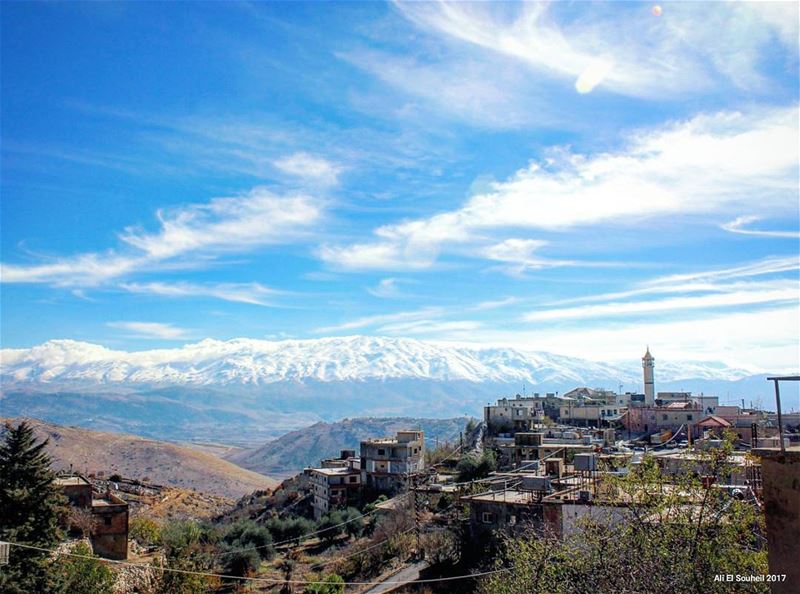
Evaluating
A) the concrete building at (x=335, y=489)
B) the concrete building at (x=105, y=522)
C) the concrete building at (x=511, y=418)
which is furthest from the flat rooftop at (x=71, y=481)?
the concrete building at (x=511, y=418)

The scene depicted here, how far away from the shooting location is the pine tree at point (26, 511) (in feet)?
70.6

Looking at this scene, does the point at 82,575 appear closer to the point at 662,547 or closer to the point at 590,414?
the point at 662,547

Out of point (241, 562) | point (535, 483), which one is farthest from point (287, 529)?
point (535, 483)

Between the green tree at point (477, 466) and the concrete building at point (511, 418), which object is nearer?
the green tree at point (477, 466)

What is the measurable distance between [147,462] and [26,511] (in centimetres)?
12519

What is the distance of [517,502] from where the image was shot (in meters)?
26.0

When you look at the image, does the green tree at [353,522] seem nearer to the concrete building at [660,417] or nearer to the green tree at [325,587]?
the green tree at [325,587]

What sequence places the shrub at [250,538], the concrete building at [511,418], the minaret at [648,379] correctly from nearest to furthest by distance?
1. the shrub at [250,538]
2. the concrete building at [511,418]
3. the minaret at [648,379]

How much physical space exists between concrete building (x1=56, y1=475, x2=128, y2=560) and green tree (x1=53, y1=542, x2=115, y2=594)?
24.7ft

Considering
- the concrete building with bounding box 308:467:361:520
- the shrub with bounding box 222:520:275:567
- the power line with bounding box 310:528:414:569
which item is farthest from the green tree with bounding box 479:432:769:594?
the concrete building with bounding box 308:467:361:520

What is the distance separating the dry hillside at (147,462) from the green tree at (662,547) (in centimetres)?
11480

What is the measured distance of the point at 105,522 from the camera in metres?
32.0

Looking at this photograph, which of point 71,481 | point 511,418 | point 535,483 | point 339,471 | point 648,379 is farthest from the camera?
point 648,379

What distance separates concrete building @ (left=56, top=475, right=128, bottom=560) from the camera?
103 ft
